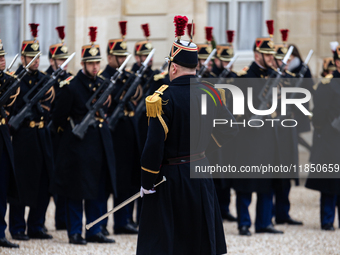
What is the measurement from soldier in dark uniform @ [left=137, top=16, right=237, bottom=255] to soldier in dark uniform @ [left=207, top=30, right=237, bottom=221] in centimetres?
327

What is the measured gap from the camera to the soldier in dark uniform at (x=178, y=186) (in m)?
4.63

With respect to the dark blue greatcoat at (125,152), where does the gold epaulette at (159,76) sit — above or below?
above

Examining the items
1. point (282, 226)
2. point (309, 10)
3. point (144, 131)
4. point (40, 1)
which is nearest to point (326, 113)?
point (282, 226)

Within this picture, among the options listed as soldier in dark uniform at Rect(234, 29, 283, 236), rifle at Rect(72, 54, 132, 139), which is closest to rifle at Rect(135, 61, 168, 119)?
rifle at Rect(72, 54, 132, 139)

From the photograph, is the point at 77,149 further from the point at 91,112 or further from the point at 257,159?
the point at 257,159

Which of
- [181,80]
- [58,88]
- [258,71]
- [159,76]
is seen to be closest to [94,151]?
[58,88]

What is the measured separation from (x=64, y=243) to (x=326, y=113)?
11.0 ft

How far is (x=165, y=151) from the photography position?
15.4ft

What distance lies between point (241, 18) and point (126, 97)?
17.9 ft

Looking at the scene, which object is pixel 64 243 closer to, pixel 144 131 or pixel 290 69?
pixel 144 131

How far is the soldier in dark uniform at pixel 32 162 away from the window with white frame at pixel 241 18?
5644 millimetres

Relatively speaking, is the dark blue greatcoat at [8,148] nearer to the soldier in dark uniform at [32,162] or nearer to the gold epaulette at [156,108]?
the soldier in dark uniform at [32,162]

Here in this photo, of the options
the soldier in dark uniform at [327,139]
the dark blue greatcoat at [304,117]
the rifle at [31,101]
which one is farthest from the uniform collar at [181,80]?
the dark blue greatcoat at [304,117]

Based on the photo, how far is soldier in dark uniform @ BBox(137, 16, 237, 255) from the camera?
15.2ft
